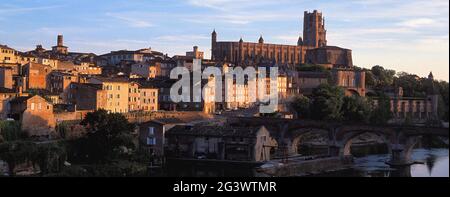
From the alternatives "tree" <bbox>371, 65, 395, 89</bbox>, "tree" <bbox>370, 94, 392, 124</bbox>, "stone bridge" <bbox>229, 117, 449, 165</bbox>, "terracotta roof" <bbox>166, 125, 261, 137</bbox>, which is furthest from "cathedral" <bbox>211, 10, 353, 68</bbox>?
"terracotta roof" <bbox>166, 125, 261, 137</bbox>

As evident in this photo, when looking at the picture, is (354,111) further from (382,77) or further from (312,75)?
(382,77)

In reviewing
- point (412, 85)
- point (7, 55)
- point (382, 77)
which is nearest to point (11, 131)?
point (7, 55)

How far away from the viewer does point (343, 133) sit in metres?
25.8

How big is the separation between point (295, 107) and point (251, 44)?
77.1 feet

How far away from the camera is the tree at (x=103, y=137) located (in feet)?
67.6

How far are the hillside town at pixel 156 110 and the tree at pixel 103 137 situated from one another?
0.03m

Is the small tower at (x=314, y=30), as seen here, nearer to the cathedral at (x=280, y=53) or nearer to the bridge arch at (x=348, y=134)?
the cathedral at (x=280, y=53)

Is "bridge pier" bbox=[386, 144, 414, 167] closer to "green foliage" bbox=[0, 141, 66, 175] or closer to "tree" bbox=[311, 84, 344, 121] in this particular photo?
"tree" bbox=[311, 84, 344, 121]

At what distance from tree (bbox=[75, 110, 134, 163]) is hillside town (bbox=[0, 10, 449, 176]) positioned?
0.11 ft

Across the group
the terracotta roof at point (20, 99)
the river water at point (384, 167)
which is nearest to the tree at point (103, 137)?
the terracotta roof at point (20, 99)

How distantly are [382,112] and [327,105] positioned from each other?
6444mm

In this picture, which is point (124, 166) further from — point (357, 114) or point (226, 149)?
point (357, 114)

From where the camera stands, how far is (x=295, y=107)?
3438 centimetres
